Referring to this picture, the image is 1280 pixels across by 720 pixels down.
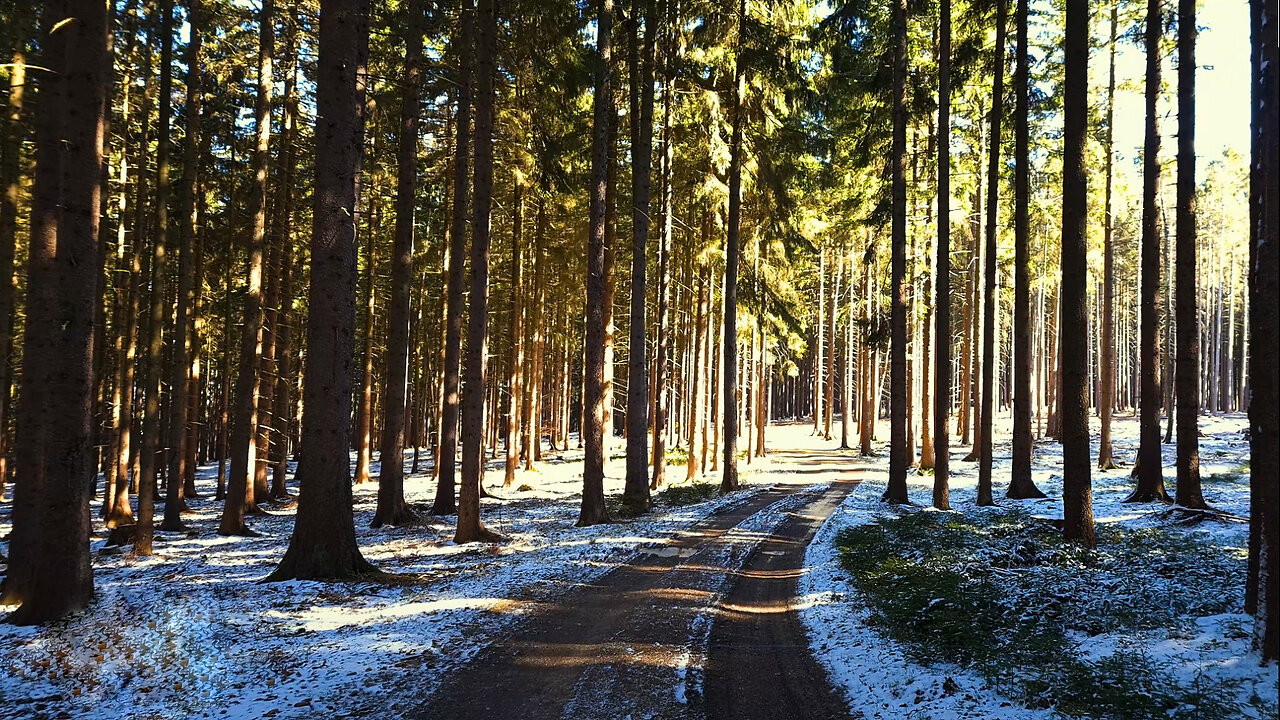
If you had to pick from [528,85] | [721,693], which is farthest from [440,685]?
[528,85]

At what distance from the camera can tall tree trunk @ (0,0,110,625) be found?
7758mm

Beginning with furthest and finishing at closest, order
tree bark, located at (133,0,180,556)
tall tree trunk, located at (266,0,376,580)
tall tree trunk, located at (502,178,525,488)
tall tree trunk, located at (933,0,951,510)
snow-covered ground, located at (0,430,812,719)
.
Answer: tall tree trunk, located at (502,178,525,488) < tall tree trunk, located at (933,0,951,510) < tree bark, located at (133,0,180,556) < tall tree trunk, located at (266,0,376,580) < snow-covered ground, located at (0,430,812,719)

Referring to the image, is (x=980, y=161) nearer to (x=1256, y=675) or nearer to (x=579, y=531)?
(x=579, y=531)

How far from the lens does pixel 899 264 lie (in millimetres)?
18719

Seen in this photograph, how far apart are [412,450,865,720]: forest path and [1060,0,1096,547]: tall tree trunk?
457cm

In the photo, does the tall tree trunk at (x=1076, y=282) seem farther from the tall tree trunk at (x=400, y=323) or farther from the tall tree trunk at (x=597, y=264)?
the tall tree trunk at (x=400, y=323)

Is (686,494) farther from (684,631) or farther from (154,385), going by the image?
(154,385)

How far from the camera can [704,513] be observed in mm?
17031

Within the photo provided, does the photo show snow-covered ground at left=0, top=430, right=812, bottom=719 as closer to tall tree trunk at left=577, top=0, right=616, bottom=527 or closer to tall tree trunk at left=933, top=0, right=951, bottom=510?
tall tree trunk at left=577, top=0, right=616, bottom=527

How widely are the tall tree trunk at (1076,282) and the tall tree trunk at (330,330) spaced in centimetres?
1122

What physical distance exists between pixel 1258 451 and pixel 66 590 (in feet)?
41.3

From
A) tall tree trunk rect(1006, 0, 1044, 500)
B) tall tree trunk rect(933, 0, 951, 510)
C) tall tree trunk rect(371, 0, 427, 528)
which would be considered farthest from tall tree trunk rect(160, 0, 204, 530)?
tall tree trunk rect(1006, 0, 1044, 500)

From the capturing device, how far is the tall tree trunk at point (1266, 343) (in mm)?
4934

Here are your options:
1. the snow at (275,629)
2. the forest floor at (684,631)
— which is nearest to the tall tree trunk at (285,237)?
the snow at (275,629)
